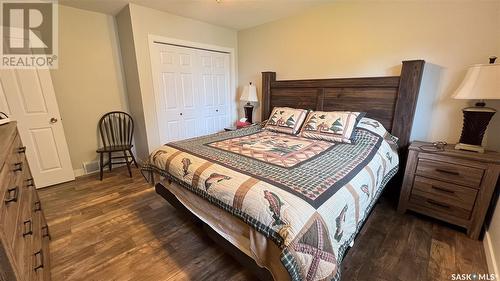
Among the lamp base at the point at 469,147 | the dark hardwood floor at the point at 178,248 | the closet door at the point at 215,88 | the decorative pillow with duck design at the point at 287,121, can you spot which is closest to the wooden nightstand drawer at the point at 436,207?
the dark hardwood floor at the point at 178,248

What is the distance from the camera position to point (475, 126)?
1803 mm

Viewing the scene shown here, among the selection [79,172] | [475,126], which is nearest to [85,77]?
[79,172]

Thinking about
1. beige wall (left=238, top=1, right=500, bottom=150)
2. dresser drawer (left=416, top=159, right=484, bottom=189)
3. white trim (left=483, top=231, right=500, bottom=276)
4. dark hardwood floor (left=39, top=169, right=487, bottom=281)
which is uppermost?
beige wall (left=238, top=1, right=500, bottom=150)

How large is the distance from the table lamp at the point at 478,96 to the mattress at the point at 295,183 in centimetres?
56

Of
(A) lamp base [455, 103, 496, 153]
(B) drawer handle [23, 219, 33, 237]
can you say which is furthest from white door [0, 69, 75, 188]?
(A) lamp base [455, 103, 496, 153]

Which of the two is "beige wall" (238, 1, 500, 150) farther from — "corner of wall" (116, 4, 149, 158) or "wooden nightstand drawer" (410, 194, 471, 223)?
"corner of wall" (116, 4, 149, 158)

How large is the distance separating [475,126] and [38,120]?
4.66 meters

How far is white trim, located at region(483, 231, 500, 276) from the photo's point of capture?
1.41 metres

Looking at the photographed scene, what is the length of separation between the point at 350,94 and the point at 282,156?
1.48 meters

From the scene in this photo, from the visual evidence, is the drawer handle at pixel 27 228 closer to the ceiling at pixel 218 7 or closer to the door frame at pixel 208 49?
the door frame at pixel 208 49

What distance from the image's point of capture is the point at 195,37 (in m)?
3.31

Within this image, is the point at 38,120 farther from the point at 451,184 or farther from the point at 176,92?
the point at 451,184

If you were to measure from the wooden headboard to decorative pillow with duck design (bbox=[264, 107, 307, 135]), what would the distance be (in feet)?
1.25

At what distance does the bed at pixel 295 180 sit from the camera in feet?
3.36
